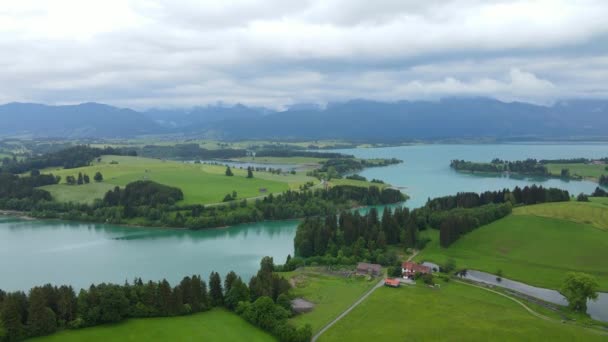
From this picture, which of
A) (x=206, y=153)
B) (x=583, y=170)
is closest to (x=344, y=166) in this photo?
(x=583, y=170)

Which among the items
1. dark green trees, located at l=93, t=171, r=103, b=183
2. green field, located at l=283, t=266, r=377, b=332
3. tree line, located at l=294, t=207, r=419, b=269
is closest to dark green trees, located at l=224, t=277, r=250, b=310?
green field, located at l=283, t=266, r=377, b=332

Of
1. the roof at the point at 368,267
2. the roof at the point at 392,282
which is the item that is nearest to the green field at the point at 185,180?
the roof at the point at 368,267

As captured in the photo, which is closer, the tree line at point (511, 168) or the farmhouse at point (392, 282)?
the farmhouse at point (392, 282)

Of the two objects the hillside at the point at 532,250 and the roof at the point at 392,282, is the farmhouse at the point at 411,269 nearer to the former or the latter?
the roof at the point at 392,282

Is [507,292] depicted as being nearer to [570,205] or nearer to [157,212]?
[570,205]

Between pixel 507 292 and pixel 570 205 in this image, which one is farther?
pixel 570 205

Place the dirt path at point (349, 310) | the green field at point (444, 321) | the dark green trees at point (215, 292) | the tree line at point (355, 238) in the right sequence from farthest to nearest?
1. the tree line at point (355, 238)
2. the dark green trees at point (215, 292)
3. the dirt path at point (349, 310)
4. the green field at point (444, 321)

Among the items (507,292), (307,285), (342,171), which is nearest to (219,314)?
(307,285)
